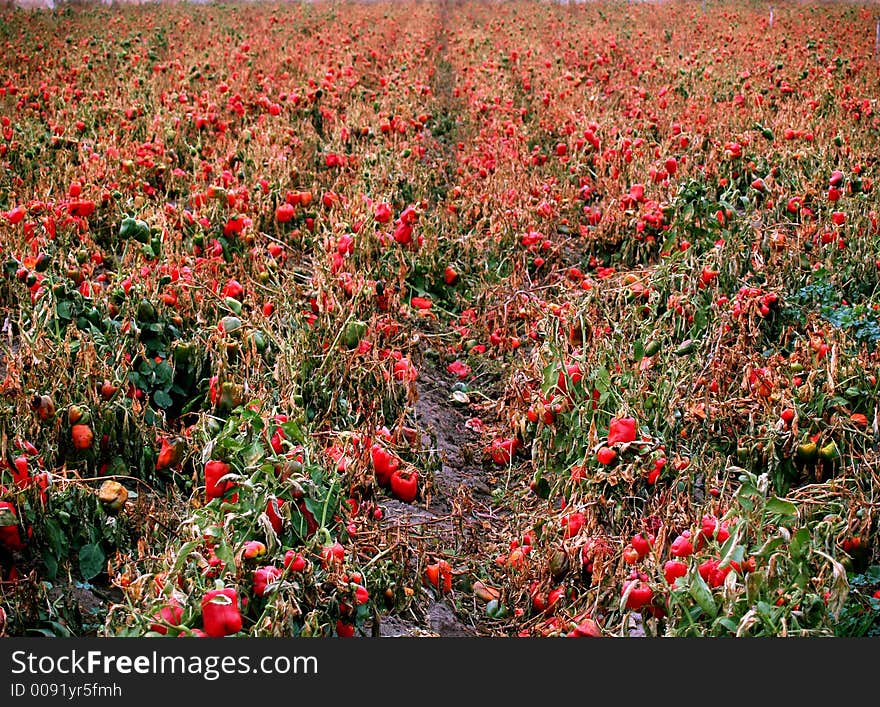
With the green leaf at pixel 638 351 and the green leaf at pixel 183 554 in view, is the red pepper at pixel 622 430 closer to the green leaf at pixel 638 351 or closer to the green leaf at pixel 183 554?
the green leaf at pixel 638 351

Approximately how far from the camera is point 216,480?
95.8 inches

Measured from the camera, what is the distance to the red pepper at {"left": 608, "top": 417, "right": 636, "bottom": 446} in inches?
113

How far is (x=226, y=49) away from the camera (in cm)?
1105

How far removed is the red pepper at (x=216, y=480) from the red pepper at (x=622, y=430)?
3.53ft

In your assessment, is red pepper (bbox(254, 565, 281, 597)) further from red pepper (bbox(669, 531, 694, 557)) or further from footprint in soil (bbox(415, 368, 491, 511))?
footprint in soil (bbox(415, 368, 491, 511))

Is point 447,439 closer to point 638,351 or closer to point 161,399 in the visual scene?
point 638,351

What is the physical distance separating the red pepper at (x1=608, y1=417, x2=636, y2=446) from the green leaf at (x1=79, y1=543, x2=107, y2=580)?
1.40m

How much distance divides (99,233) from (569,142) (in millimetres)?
3315

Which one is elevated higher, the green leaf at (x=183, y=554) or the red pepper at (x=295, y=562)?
the green leaf at (x=183, y=554)

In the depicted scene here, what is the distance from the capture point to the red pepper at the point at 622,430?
9.42ft

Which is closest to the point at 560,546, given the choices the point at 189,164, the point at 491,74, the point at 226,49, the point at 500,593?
the point at 500,593

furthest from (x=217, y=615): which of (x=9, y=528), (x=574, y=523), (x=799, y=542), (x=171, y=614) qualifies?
(x=799, y=542)

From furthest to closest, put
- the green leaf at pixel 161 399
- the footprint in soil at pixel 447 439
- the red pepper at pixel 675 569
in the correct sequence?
the footprint in soil at pixel 447 439 < the green leaf at pixel 161 399 < the red pepper at pixel 675 569

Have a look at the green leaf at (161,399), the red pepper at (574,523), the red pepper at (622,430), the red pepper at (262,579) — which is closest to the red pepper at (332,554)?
the red pepper at (262,579)
